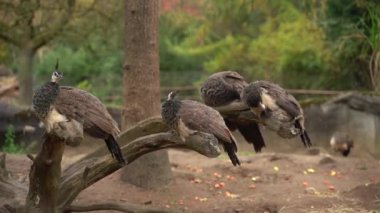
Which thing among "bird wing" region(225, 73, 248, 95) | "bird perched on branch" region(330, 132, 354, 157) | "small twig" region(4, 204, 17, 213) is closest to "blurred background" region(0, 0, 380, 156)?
"bird perched on branch" region(330, 132, 354, 157)

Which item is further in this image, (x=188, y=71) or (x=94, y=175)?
(x=188, y=71)

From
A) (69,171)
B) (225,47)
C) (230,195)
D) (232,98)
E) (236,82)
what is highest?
(236,82)

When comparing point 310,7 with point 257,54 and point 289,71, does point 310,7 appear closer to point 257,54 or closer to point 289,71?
point 289,71

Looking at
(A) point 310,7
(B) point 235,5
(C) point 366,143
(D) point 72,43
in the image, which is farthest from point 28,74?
(C) point 366,143

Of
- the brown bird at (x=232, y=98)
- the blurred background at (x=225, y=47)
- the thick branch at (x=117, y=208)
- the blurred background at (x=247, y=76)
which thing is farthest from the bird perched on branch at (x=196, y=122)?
the blurred background at (x=225, y=47)

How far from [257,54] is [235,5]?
1.83 m

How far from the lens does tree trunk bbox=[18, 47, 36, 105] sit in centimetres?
1625

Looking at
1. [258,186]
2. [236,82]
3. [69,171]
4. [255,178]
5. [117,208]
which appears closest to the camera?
[236,82]

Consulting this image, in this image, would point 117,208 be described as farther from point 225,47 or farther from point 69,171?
point 225,47

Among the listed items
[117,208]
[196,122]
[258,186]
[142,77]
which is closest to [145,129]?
[117,208]

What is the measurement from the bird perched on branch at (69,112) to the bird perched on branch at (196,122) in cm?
45

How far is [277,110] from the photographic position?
4.86 m

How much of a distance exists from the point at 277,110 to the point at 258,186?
368 centimetres

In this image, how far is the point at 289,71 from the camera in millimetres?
14469
